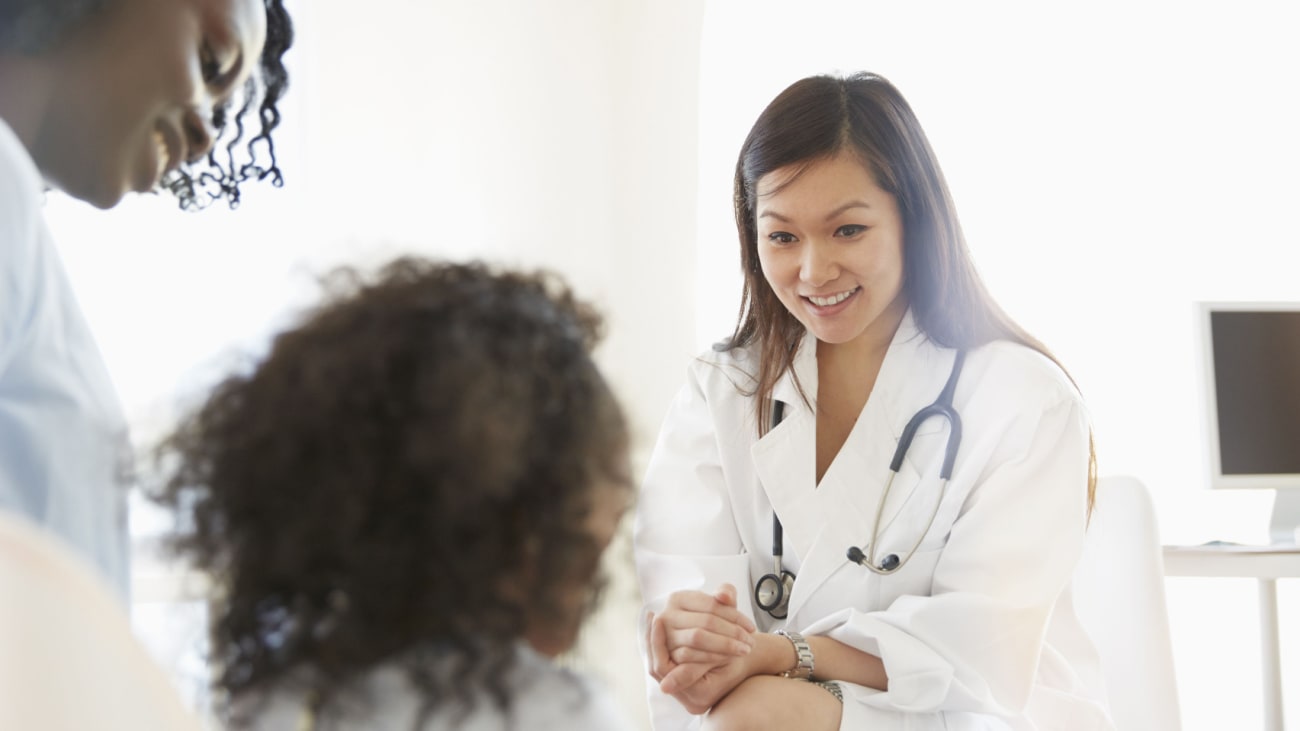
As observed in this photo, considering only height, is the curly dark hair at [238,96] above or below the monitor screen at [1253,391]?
above

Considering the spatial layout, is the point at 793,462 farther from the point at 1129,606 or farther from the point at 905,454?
the point at 1129,606

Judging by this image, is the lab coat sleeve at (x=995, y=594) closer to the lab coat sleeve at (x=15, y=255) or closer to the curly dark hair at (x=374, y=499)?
the curly dark hair at (x=374, y=499)

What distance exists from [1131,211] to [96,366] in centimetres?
207

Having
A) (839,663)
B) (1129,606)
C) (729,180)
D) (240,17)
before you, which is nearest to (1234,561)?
(1129,606)

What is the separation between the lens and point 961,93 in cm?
237

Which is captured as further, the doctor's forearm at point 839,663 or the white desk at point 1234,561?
the white desk at point 1234,561

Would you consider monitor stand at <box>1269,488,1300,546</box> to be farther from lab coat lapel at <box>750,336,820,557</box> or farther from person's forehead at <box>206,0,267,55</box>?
person's forehead at <box>206,0,267,55</box>

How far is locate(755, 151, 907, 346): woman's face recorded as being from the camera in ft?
3.87

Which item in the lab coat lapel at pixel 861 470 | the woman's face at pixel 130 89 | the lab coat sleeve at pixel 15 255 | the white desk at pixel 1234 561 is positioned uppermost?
the woman's face at pixel 130 89

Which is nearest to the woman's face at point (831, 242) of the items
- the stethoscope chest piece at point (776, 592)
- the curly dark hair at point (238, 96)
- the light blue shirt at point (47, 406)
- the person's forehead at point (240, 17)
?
the stethoscope chest piece at point (776, 592)

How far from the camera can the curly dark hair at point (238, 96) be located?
1.63 feet

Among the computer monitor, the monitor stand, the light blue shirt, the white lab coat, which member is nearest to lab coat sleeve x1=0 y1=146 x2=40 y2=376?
the light blue shirt

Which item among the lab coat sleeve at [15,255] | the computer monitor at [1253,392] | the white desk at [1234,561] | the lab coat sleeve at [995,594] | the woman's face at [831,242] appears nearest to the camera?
the lab coat sleeve at [15,255]

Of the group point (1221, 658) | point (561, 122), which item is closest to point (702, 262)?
point (561, 122)
